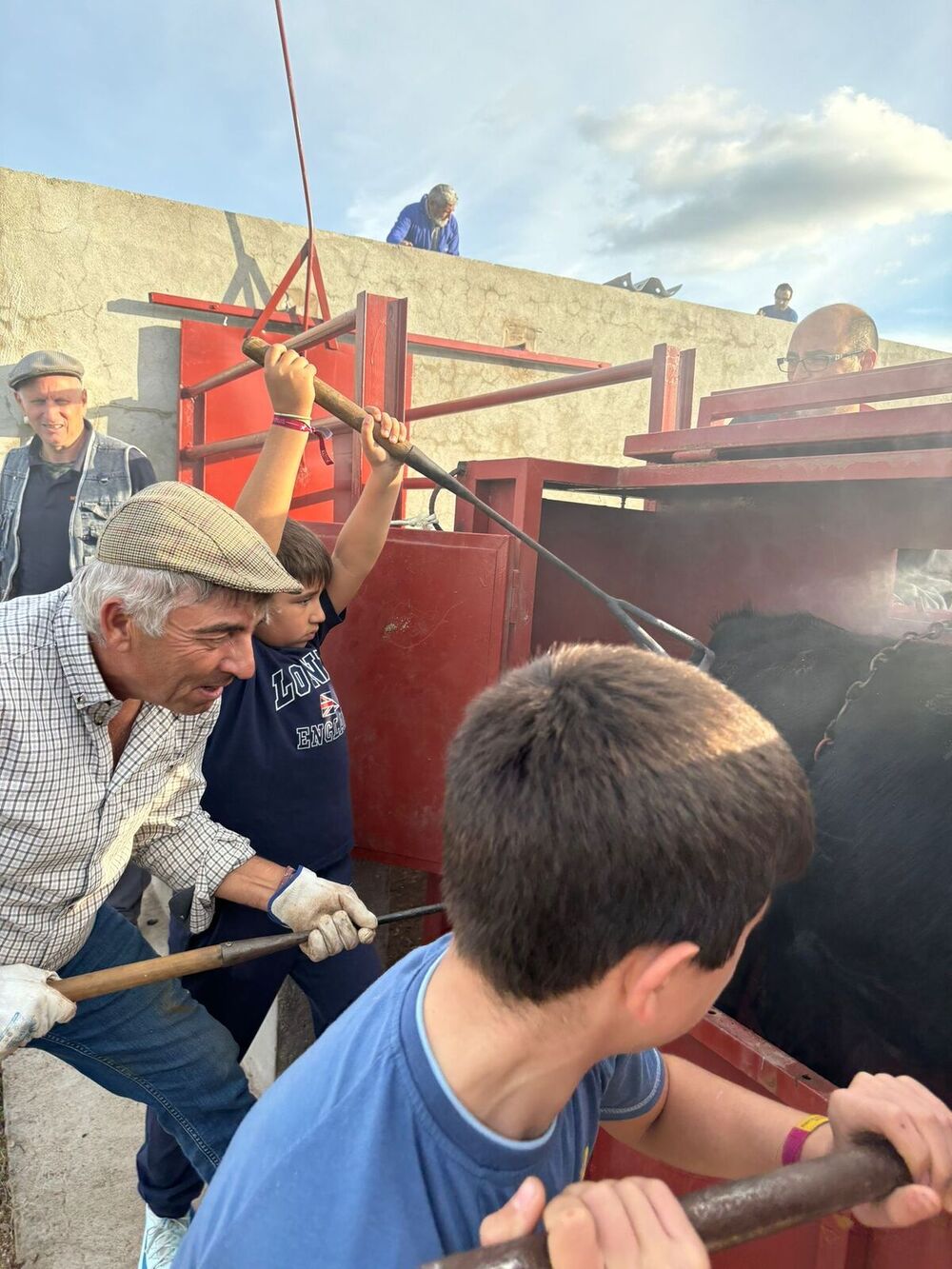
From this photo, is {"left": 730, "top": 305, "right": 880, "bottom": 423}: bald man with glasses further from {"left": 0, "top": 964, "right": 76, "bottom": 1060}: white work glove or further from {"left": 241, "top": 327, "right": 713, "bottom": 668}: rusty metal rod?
{"left": 0, "top": 964, "right": 76, "bottom": 1060}: white work glove

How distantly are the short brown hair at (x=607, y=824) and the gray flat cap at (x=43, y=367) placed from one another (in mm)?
3362

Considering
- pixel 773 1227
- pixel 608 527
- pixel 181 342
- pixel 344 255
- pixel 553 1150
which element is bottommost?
pixel 553 1150

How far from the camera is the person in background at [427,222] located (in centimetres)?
647

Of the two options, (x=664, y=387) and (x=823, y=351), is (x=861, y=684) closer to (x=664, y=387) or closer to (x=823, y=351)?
(x=664, y=387)

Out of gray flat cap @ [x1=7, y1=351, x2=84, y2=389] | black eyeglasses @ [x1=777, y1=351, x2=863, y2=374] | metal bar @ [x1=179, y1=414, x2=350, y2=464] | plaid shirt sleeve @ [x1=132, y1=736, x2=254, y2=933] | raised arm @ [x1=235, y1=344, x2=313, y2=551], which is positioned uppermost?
black eyeglasses @ [x1=777, y1=351, x2=863, y2=374]

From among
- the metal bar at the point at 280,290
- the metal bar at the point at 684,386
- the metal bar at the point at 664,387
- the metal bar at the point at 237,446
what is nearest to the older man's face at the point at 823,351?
the metal bar at the point at 684,386

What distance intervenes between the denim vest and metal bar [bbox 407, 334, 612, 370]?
2809mm

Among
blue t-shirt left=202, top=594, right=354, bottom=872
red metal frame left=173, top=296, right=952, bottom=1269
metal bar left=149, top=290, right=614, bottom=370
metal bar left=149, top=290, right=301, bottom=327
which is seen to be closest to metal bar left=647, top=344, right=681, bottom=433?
red metal frame left=173, top=296, right=952, bottom=1269

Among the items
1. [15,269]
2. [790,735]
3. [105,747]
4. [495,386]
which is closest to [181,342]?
[15,269]

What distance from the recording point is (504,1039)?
77 cm

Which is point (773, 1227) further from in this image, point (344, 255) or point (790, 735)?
point (344, 255)

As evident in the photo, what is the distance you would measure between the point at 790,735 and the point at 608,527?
1.28 meters

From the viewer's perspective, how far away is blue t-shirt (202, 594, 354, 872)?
1.99 meters

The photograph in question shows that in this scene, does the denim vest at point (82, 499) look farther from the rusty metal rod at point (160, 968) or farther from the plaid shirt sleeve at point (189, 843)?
the rusty metal rod at point (160, 968)
